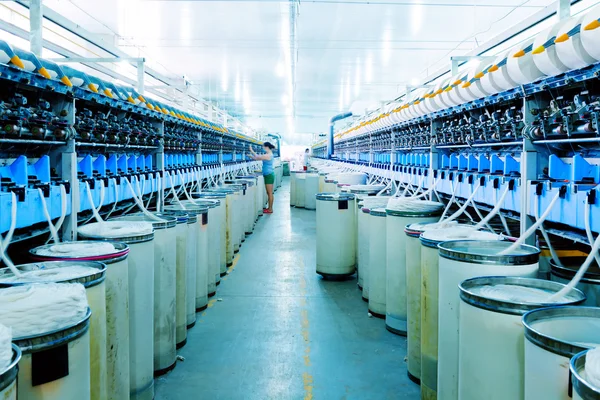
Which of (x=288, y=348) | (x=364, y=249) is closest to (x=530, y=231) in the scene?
(x=288, y=348)

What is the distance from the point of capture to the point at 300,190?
605 inches

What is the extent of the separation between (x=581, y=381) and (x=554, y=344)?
0.29 meters

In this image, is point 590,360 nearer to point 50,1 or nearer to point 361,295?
point 361,295

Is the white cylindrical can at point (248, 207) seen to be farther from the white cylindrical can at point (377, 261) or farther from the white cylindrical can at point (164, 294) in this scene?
the white cylindrical can at point (164, 294)

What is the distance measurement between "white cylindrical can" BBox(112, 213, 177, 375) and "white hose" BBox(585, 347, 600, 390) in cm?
296

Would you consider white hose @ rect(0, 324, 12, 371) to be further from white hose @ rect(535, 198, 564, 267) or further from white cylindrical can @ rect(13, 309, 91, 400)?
white hose @ rect(535, 198, 564, 267)

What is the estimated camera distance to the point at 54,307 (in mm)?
1965

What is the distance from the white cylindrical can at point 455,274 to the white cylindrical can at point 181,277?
2.27 m

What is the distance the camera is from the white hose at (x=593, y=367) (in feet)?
4.42

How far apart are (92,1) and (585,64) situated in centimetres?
658

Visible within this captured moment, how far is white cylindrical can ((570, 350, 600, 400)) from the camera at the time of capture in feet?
4.17

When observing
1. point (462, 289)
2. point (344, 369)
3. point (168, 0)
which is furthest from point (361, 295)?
point (168, 0)

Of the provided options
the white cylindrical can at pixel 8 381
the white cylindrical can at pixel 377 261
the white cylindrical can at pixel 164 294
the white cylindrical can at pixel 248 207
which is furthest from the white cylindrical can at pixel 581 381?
the white cylindrical can at pixel 248 207

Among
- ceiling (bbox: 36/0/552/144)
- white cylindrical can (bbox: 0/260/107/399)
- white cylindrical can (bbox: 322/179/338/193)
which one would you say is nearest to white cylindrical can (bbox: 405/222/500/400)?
white cylindrical can (bbox: 0/260/107/399)
